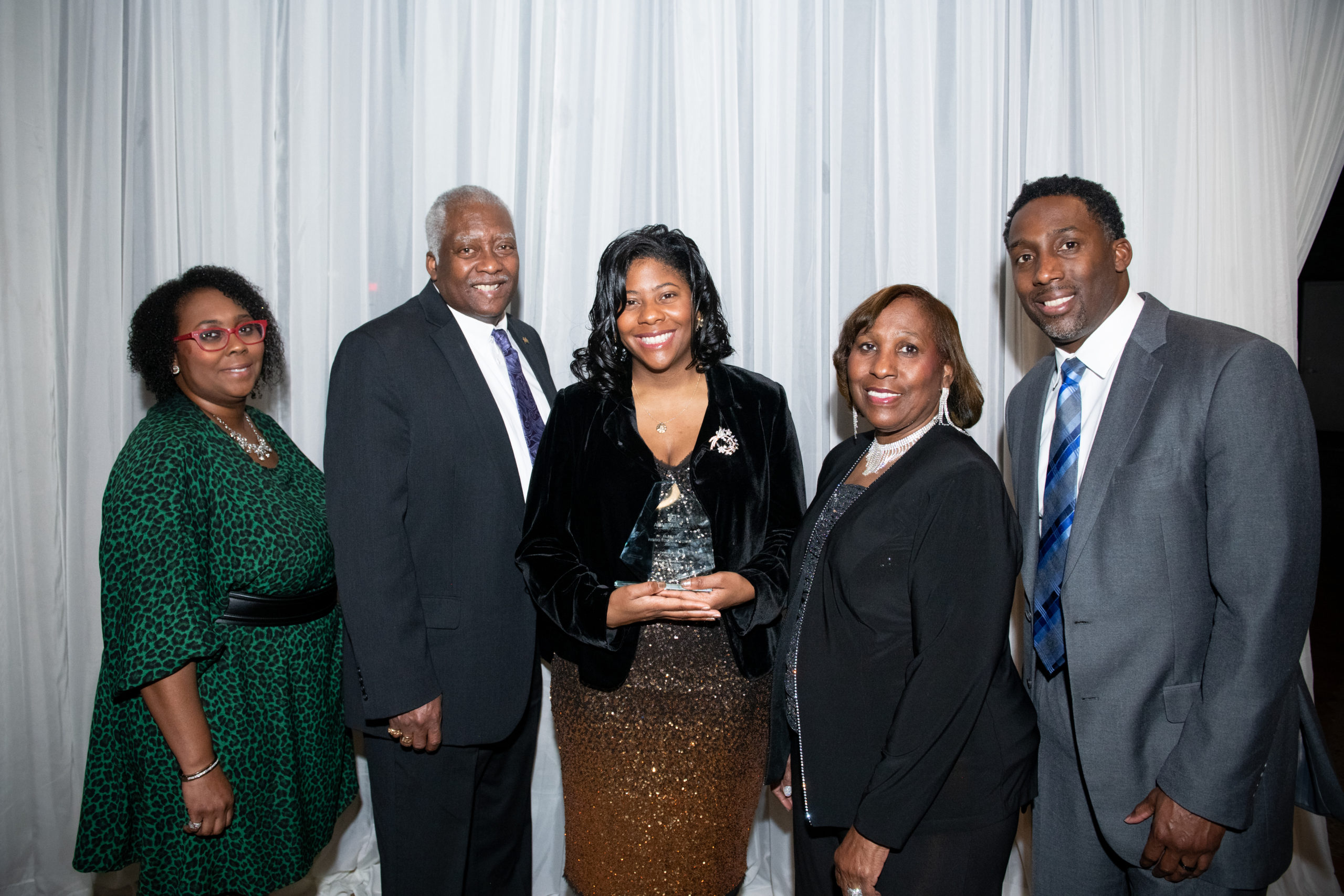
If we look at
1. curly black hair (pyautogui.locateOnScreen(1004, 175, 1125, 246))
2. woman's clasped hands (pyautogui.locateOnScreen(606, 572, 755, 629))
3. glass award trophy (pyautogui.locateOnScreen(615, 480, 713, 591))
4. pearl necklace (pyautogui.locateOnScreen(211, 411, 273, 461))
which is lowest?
woman's clasped hands (pyautogui.locateOnScreen(606, 572, 755, 629))

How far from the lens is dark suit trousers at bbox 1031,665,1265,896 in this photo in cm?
173

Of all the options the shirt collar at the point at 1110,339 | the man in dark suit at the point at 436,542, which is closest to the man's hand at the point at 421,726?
the man in dark suit at the point at 436,542

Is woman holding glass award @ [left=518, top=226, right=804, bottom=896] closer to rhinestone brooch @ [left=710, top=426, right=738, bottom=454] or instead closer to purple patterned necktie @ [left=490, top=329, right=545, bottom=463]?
rhinestone brooch @ [left=710, top=426, right=738, bottom=454]

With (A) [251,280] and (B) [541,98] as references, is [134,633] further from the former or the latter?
(B) [541,98]

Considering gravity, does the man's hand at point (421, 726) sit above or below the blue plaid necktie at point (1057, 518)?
below

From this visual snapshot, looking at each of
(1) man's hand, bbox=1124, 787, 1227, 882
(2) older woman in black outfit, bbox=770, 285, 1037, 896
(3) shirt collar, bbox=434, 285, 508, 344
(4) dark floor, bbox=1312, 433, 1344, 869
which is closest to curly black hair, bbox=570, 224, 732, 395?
(3) shirt collar, bbox=434, 285, 508, 344

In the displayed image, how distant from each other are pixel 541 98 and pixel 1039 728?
2.41m

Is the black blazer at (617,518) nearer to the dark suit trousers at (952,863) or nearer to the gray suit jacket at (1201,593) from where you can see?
the dark suit trousers at (952,863)

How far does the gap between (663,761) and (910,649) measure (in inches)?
26.0

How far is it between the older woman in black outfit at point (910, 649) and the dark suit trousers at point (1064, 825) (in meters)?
0.19

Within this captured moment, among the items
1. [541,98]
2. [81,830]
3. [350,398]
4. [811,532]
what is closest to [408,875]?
[81,830]

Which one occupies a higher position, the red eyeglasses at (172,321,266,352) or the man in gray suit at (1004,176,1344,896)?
the red eyeglasses at (172,321,266,352)

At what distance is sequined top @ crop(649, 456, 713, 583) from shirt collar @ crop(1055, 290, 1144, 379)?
0.90 metres

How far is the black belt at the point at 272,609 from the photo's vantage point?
6.10 feet
